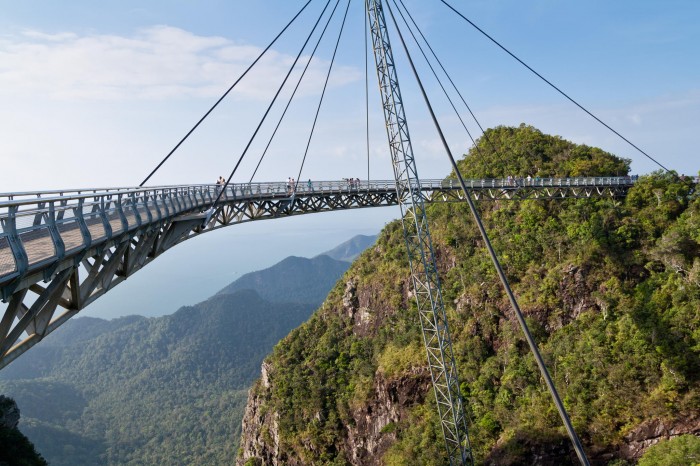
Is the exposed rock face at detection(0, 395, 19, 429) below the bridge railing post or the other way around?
below

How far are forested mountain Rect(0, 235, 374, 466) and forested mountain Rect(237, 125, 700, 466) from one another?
2168 inches

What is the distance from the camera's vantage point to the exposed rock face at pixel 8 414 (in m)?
32.8

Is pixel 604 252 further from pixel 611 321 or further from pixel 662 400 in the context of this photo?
pixel 662 400

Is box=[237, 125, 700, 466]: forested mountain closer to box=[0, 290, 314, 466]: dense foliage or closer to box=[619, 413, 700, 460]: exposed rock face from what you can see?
box=[619, 413, 700, 460]: exposed rock face

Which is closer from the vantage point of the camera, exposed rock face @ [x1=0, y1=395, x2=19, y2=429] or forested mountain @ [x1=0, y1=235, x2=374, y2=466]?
exposed rock face @ [x1=0, y1=395, x2=19, y2=429]

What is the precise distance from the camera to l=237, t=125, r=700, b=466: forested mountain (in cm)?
2336

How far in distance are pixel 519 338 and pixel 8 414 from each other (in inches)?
1517

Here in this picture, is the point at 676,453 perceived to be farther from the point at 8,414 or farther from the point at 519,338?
the point at 8,414

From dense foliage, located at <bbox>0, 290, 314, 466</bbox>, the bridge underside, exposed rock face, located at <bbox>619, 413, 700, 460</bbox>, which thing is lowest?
dense foliage, located at <bbox>0, 290, 314, 466</bbox>

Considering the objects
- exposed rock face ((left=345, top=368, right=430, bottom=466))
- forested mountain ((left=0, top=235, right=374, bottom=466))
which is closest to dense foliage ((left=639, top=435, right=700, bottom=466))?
exposed rock face ((left=345, top=368, right=430, bottom=466))

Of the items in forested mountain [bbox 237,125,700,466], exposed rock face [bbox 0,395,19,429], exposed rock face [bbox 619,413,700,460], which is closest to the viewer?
exposed rock face [bbox 619,413,700,460]

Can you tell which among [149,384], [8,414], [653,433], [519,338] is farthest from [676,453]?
[149,384]

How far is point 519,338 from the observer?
102 ft

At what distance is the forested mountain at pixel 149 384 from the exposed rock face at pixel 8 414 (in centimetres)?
5694
